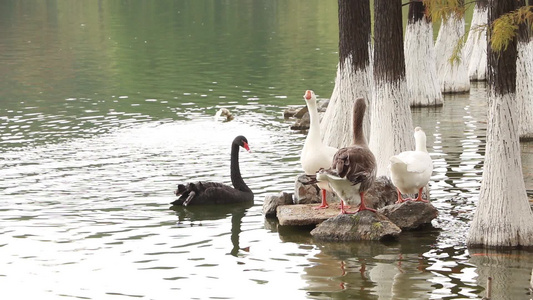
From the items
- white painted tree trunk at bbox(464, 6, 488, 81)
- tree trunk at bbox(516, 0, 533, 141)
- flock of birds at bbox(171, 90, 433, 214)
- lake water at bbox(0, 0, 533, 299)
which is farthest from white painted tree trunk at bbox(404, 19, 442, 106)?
flock of birds at bbox(171, 90, 433, 214)

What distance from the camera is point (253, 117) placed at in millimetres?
30250

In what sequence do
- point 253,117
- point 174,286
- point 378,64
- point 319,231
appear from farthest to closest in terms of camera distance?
point 253,117, point 378,64, point 319,231, point 174,286

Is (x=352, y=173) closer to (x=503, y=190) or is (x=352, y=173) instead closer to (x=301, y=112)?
(x=503, y=190)

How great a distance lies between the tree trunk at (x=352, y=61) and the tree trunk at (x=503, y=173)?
5136mm

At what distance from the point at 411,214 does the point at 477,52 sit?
21608mm

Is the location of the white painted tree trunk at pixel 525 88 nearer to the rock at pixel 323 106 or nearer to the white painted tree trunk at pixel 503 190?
the rock at pixel 323 106

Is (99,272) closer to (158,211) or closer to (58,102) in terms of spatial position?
(158,211)

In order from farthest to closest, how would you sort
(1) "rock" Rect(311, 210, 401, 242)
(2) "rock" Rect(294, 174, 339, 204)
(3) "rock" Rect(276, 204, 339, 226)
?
(2) "rock" Rect(294, 174, 339, 204)
(3) "rock" Rect(276, 204, 339, 226)
(1) "rock" Rect(311, 210, 401, 242)

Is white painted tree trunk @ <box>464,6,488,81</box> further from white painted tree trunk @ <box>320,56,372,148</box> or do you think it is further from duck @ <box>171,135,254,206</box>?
duck @ <box>171,135,254,206</box>

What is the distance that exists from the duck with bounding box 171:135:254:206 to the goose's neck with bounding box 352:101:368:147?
146 inches

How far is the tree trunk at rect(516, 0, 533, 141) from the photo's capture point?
22.8 meters

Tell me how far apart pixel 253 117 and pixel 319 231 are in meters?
14.6

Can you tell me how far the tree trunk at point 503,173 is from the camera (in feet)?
47.6

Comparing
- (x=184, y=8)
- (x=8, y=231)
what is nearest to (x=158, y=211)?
(x=8, y=231)
